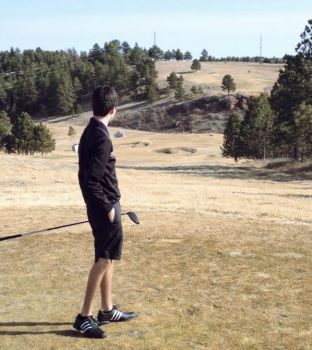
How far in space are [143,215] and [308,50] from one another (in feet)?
103

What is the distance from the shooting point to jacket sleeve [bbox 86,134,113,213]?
190 inches

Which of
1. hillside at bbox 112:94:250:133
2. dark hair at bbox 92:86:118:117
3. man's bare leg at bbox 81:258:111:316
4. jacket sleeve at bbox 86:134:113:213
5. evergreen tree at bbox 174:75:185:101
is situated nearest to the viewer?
jacket sleeve at bbox 86:134:113:213

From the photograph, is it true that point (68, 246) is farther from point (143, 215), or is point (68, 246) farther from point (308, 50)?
point (308, 50)

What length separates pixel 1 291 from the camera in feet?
21.4

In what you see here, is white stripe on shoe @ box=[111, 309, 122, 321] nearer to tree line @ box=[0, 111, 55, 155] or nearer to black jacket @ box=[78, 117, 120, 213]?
black jacket @ box=[78, 117, 120, 213]

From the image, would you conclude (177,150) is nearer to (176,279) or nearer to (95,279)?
(176,279)

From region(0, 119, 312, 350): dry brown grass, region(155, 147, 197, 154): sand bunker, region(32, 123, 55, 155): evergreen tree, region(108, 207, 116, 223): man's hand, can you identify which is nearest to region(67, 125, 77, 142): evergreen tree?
region(155, 147, 197, 154): sand bunker

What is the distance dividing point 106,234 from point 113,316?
941 mm

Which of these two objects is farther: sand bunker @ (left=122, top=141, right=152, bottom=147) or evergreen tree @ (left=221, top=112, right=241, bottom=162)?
sand bunker @ (left=122, top=141, right=152, bottom=147)

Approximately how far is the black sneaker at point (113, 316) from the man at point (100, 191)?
0.17 m

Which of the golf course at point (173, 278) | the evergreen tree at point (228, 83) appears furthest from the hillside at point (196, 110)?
the golf course at point (173, 278)

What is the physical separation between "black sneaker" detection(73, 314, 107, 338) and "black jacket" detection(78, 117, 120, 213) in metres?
1.08

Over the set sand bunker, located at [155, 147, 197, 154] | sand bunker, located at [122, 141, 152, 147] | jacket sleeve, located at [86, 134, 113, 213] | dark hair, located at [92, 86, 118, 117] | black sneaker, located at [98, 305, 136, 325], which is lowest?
sand bunker, located at [122, 141, 152, 147]

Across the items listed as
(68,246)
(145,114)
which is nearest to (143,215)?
(68,246)
